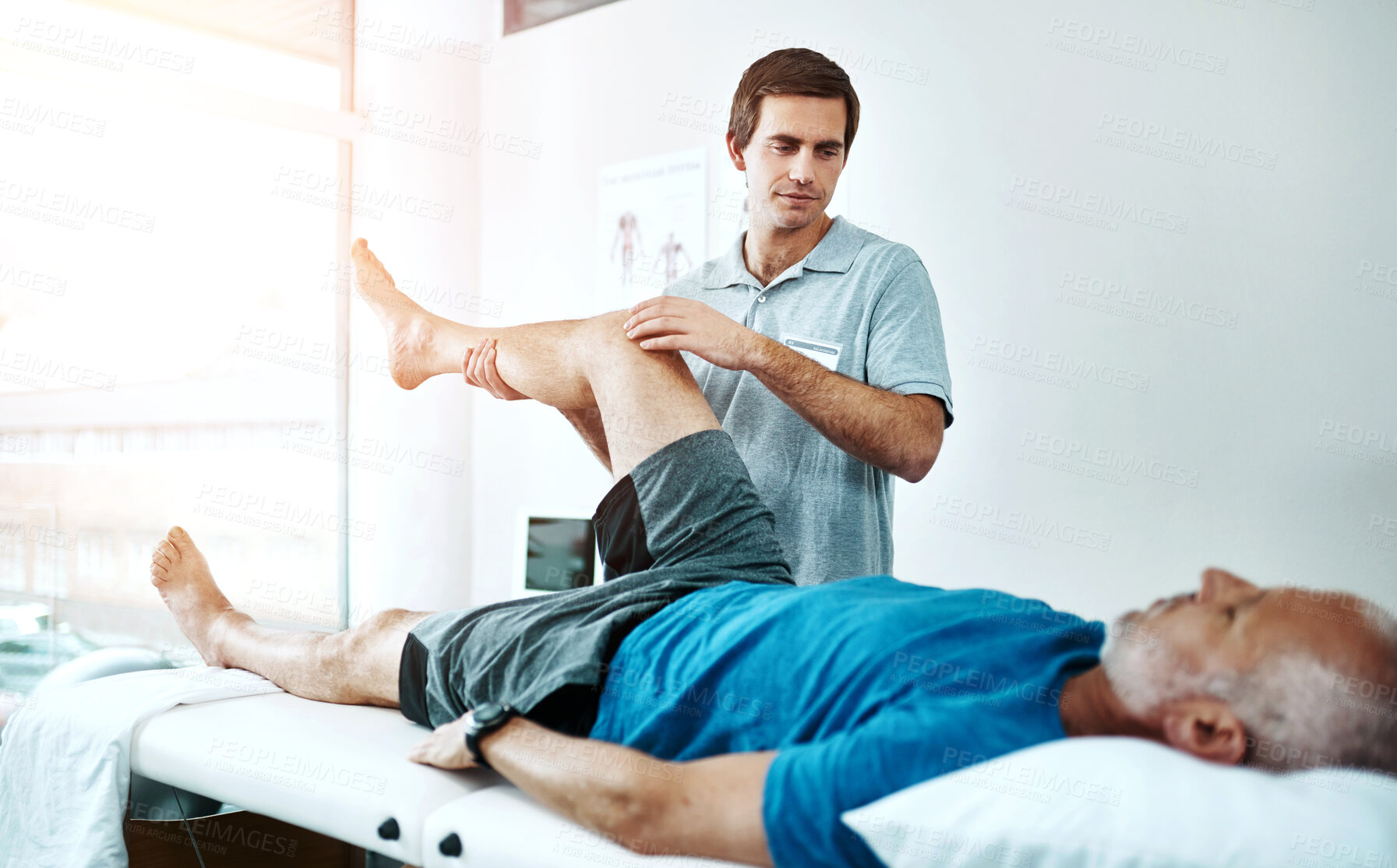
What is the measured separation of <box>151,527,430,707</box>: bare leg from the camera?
1598mm

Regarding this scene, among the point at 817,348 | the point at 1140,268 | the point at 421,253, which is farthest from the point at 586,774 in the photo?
the point at 421,253

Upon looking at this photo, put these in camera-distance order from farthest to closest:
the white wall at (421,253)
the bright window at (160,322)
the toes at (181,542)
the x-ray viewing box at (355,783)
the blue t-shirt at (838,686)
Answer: the white wall at (421,253) < the bright window at (160,322) < the toes at (181,542) < the x-ray viewing box at (355,783) < the blue t-shirt at (838,686)

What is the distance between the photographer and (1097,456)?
2.24 m

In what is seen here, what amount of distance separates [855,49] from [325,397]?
233cm

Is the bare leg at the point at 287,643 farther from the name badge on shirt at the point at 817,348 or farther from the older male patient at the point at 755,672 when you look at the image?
the name badge on shirt at the point at 817,348

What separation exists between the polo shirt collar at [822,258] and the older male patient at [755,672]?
15.7 inches

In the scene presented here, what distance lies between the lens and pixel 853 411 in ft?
5.14

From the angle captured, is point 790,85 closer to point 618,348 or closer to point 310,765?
point 618,348

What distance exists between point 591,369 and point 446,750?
2.14ft

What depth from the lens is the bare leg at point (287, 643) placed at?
160cm

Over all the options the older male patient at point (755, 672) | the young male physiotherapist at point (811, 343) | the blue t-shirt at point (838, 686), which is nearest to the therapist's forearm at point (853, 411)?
the young male physiotherapist at point (811, 343)

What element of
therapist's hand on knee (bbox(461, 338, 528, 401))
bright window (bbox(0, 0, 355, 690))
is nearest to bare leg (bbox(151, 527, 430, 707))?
therapist's hand on knee (bbox(461, 338, 528, 401))

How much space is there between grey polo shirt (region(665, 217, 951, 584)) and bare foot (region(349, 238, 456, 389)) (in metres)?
0.55

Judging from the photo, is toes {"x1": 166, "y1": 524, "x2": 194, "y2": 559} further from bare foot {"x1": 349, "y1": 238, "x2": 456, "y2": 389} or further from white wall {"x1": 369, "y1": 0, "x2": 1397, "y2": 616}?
white wall {"x1": 369, "y1": 0, "x2": 1397, "y2": 616}
